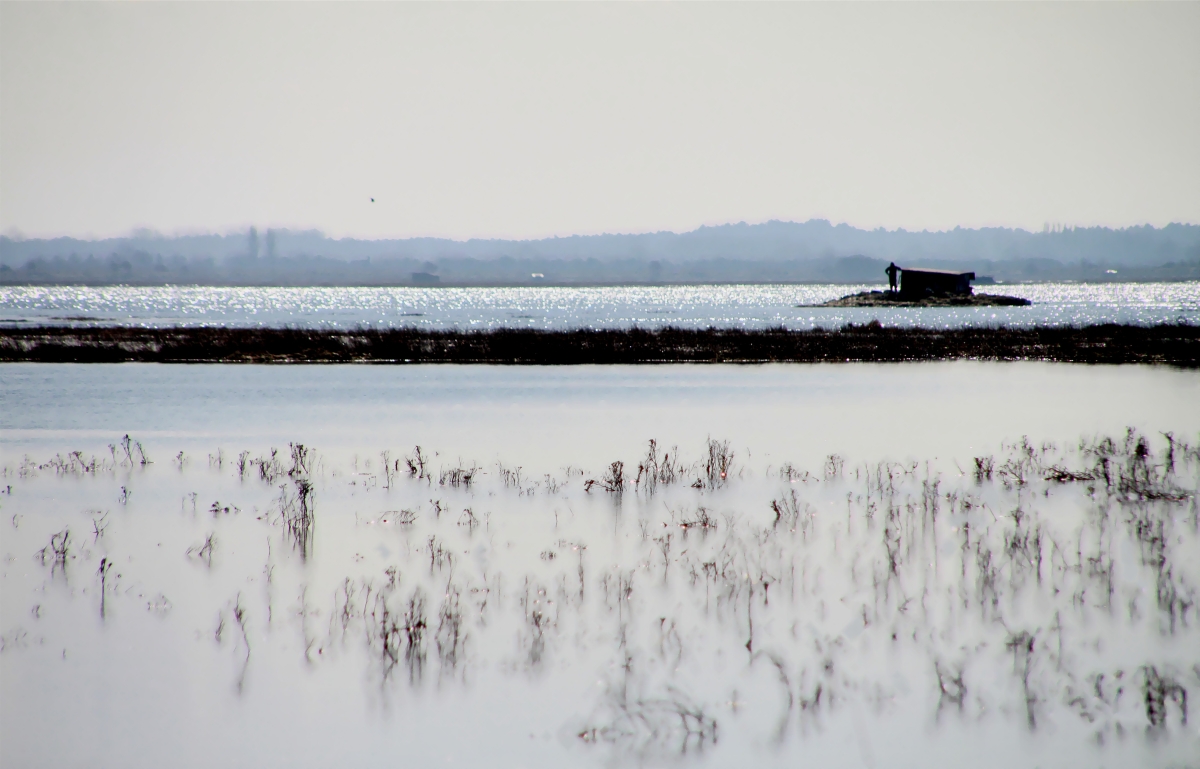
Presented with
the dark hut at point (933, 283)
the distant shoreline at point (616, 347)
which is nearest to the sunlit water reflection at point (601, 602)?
the distant shoreline at point (616, 347)

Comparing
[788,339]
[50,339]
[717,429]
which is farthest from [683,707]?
[50,339]

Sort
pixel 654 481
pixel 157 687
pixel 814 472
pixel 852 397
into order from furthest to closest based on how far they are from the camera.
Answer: pixel 852 397 < pixel 814 472 < pixel 654 481 < pixel 157 687

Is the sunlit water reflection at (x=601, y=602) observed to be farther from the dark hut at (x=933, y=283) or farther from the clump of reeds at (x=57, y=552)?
the dark hut at (x=933, y=283)

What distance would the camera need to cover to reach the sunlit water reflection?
6820 mm

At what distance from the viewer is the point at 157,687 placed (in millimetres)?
7633

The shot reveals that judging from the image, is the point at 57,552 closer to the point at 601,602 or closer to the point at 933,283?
the point at 601,602

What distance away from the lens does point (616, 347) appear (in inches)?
1859

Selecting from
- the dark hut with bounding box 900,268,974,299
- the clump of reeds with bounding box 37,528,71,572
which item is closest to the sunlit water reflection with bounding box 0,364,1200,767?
the clump of reeds with bounding box 37,528,71,572

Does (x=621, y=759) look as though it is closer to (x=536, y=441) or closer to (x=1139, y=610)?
(x=1139, y=610)

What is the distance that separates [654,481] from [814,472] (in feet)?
10.4

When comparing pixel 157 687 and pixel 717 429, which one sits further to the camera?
pixel 717 429

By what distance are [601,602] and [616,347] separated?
125 feet

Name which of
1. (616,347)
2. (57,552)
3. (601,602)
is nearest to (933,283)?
(616,347)

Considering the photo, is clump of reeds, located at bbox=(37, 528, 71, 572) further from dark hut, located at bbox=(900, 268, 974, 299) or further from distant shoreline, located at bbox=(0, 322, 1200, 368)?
dark hut, located at bbox=(900, 268, 974, 299)
